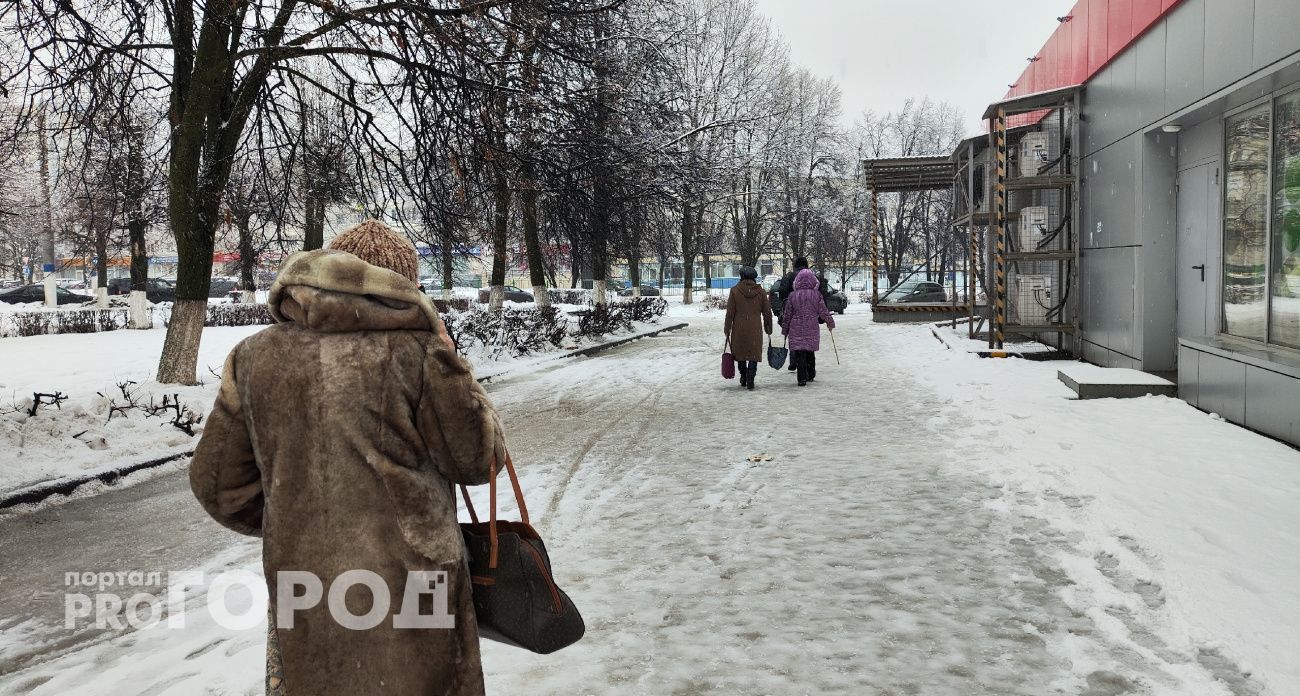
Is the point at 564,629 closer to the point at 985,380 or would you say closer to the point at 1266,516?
the point at 1266,516

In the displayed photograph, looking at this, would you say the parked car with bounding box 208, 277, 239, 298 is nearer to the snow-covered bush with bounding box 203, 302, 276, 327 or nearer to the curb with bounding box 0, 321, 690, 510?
the snow-covered bush with bounding box 203, 302, 276, 327

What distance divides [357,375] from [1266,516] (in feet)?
19.0

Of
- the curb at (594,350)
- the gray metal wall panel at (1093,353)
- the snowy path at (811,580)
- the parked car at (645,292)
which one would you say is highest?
the parked car at (645,292)

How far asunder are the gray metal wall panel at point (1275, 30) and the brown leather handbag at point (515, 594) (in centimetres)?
795

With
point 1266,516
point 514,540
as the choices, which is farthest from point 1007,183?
point 514,540

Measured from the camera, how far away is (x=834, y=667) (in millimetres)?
3773

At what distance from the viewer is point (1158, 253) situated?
1173cm

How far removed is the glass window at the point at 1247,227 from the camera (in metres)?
8.93

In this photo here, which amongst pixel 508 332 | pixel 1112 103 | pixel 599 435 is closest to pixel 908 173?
pixel 1112 103

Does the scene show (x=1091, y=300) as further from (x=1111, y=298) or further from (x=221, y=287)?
(x=221, y=287)

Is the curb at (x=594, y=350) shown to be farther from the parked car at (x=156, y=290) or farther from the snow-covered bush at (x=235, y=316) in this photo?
the parked car at (x=156, y=290)

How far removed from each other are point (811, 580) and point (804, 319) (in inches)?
333

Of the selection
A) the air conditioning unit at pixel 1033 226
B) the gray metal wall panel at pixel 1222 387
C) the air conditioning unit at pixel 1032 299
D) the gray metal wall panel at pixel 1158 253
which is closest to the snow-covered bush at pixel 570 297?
the air conditioning unit at pixel 1032 299

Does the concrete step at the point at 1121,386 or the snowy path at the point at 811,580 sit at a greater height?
the concrete step at the point at 1121,386
